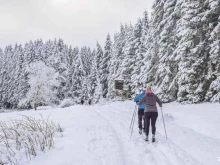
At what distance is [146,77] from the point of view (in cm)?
3038

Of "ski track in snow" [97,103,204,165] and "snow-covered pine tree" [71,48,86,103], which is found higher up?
"snow-covered pine tree" [71,48,86,103]

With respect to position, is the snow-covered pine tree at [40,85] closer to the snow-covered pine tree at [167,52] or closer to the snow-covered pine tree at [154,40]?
the snow-covered pine tree at [154,40]

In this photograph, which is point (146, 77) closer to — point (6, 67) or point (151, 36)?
point (151, 36)

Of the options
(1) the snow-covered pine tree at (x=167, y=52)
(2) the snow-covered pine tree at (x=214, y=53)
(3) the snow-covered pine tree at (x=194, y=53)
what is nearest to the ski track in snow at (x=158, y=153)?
(2) the snow-covered pine tree at (x=214, y=53)

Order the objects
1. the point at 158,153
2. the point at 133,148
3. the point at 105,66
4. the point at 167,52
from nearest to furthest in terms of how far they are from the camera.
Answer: the point at 158,153 → the point at 133,148 → the point at 167,52 → the point at 105,66

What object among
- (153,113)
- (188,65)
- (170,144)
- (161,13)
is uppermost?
(161,13)

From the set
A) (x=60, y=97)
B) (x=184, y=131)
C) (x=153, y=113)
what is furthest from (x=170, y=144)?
(x=60, y=97)

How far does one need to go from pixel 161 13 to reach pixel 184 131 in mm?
19656

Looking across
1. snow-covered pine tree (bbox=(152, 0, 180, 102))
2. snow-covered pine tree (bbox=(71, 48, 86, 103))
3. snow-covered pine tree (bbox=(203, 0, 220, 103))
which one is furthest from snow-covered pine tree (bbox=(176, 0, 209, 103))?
snow-covered pine tree (bbox=(71, 48, 86, 103))

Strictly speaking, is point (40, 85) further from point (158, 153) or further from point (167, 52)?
point (158, 153)

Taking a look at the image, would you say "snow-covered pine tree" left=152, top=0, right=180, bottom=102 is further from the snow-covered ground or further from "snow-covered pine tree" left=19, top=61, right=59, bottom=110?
"snow-covered pine tree" left=19, top=61, right=59, bottom=110

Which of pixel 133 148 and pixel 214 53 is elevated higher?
pixel 214 53

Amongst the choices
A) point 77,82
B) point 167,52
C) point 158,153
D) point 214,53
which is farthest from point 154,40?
point 77,82

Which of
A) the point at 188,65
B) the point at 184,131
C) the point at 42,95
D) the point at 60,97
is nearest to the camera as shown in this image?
the point at 184,131
